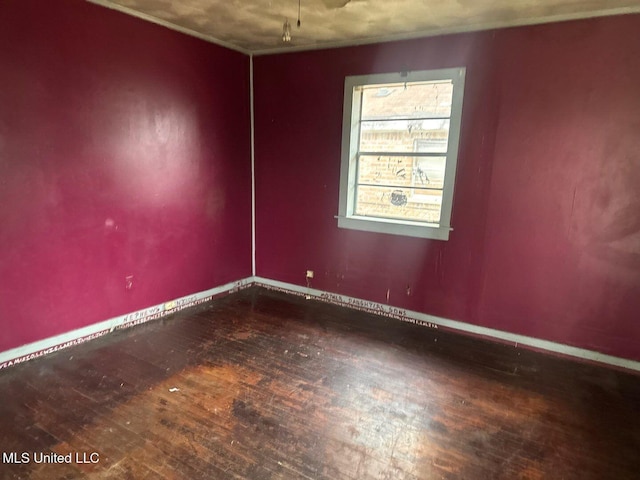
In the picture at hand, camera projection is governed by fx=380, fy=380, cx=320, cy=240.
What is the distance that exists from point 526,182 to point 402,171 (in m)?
1.06

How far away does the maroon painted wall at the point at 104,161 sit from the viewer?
257 centimetres

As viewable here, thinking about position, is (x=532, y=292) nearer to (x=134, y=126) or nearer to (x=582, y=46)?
(x=582, y=46)

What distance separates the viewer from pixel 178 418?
222 centimetres

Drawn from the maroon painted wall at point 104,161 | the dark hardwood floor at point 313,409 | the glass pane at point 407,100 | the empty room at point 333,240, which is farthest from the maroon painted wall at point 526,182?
the maroon painted wall at point 104,161

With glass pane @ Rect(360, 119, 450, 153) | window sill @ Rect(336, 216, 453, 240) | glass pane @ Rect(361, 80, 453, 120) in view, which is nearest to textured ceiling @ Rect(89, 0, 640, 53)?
glass pane @ Rect(361, 80, 453, 120)

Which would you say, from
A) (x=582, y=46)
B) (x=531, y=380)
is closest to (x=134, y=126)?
(x=582, y=46)

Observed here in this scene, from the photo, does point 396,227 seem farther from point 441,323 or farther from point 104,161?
point 104,161

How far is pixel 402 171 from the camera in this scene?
362 cm

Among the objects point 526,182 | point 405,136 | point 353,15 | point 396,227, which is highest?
point 353,15

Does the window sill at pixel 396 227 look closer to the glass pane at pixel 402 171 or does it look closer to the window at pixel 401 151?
the window at pixel 401 151

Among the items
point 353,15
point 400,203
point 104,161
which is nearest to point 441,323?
point 400,203

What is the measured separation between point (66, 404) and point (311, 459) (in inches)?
60.7

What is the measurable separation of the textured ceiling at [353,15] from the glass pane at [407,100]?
1.38 ft

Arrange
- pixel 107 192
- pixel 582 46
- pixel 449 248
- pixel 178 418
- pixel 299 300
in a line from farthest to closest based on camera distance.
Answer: pixel 299 300 < pixel 449 248 < pixel 107 192 < pixel 582 46 < pixel 178 418
